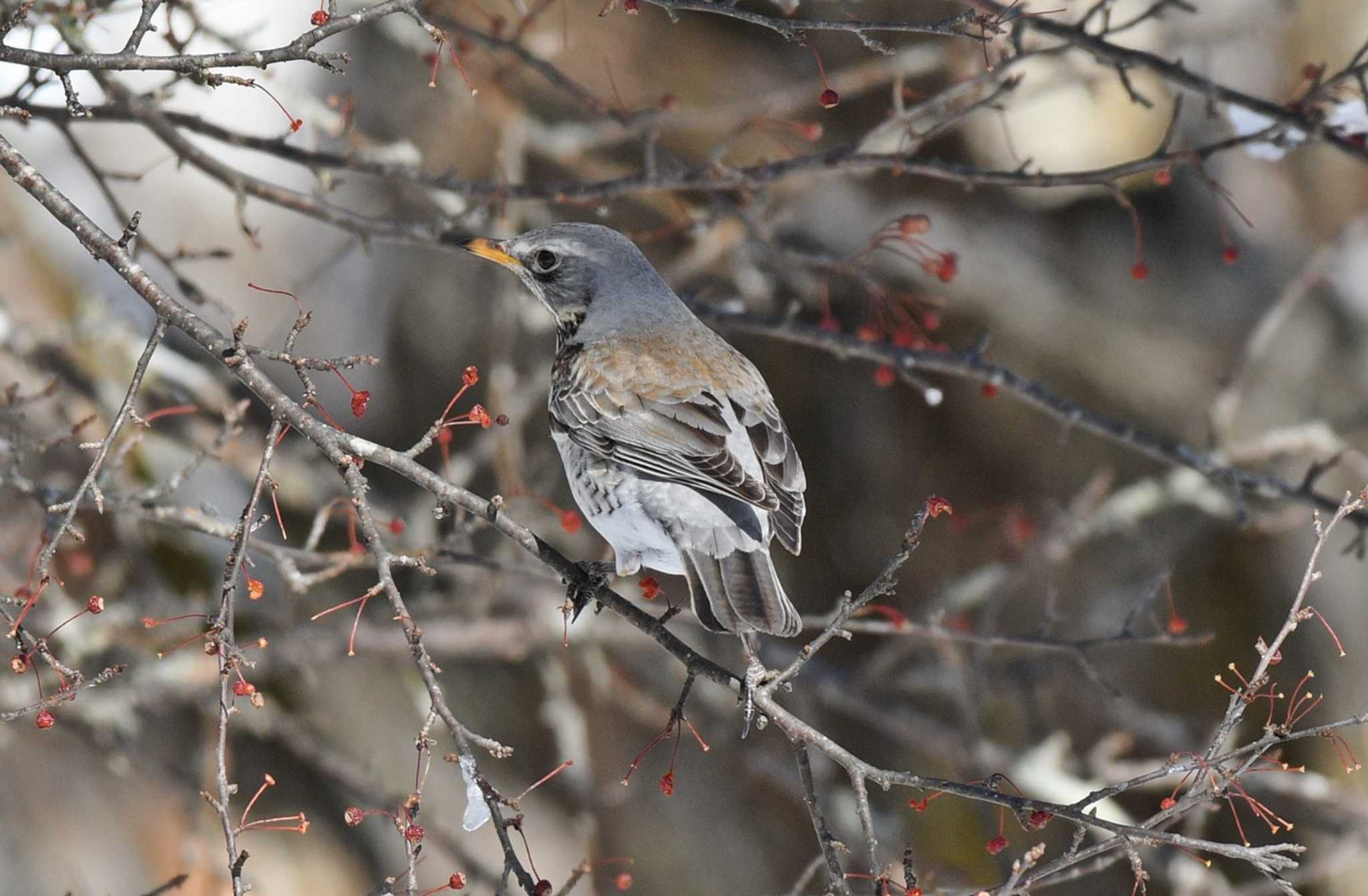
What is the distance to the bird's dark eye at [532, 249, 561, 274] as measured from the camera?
502 centimetres

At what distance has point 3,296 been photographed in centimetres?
606

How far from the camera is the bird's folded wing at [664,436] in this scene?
408 centimetres

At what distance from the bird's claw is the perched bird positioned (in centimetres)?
6

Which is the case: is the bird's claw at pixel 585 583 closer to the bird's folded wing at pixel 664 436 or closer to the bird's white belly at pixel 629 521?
the bird's white belly at pixel 629 521

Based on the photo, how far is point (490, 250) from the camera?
4723mm

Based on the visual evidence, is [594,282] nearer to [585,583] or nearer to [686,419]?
[686,419]

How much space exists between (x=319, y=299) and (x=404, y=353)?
618 millimetres

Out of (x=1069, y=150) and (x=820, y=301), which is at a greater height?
(x=1069, y=150)

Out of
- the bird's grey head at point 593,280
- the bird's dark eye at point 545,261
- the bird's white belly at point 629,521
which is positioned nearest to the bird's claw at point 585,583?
the bird's white belly at point 629,521

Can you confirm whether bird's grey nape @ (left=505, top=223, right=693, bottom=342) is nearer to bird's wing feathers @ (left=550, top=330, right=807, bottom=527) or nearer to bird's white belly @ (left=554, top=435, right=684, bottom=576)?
bird's wing feathers @ (left=550, top=330, right=807, bottom=527)

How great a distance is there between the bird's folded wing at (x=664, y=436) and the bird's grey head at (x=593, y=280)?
463 millimetres

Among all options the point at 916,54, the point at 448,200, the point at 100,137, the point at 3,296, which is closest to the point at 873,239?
the point at 448,200

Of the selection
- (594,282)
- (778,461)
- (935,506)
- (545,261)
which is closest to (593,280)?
(594,282)

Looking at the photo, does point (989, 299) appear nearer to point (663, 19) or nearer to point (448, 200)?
point (663, 19)
